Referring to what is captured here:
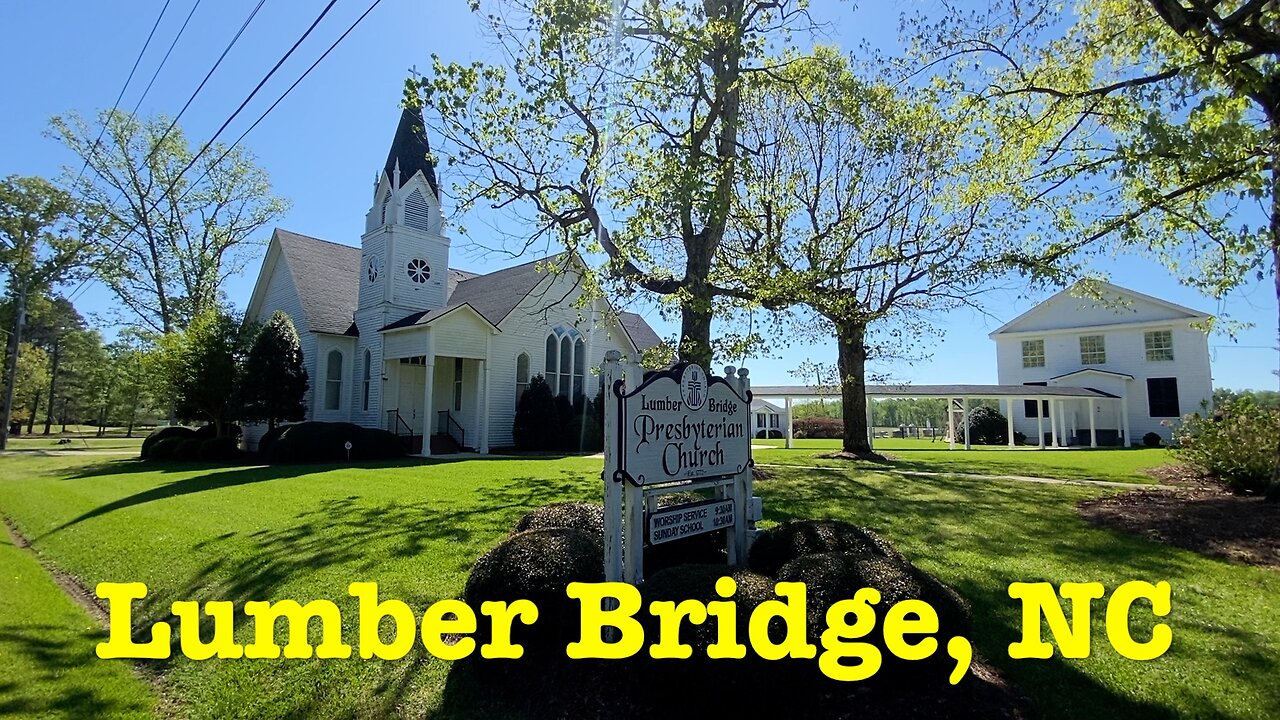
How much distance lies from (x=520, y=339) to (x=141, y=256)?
24161 mm

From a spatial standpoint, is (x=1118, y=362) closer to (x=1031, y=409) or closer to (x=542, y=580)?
(x=1031, y=409)

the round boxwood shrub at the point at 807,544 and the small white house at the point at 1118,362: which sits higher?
the small white house at the point at 1118,362

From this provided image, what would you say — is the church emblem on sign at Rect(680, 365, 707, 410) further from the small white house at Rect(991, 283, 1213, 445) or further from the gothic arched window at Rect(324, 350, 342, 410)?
the small white house at Rect(991, 283, 1213, 445)

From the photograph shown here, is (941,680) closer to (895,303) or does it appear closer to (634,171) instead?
(634,171)

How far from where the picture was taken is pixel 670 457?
4598 millimetres

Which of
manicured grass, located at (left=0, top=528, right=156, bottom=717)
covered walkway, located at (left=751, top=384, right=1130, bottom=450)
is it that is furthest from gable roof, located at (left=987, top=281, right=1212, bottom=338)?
manicured grass, located at (left=0, top=528, right=156, bottom=717)

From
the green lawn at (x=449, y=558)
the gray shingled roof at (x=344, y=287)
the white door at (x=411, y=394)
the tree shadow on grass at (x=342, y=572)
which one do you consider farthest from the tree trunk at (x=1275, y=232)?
the white door at (x=411, y=394)

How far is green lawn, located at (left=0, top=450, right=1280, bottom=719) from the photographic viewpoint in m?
4.00

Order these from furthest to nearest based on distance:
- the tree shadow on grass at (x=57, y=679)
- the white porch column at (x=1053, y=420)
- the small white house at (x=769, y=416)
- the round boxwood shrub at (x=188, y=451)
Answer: the small white house at (x=769, y=416)
the white porch column at (x=1053, y=420)
the round boxwood shrub at (x=188, y=451)
the tree shadow on grass at (x=57, y=679)

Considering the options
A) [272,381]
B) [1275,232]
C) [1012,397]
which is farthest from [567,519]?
[1012,397]

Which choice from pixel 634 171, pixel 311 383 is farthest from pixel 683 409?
pixel 311 383

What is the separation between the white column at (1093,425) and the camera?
98.7ft

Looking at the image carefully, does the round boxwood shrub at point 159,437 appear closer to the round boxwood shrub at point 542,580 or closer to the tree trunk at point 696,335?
the tree trunk at point 696,335

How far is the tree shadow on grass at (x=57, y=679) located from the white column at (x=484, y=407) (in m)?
17.7
